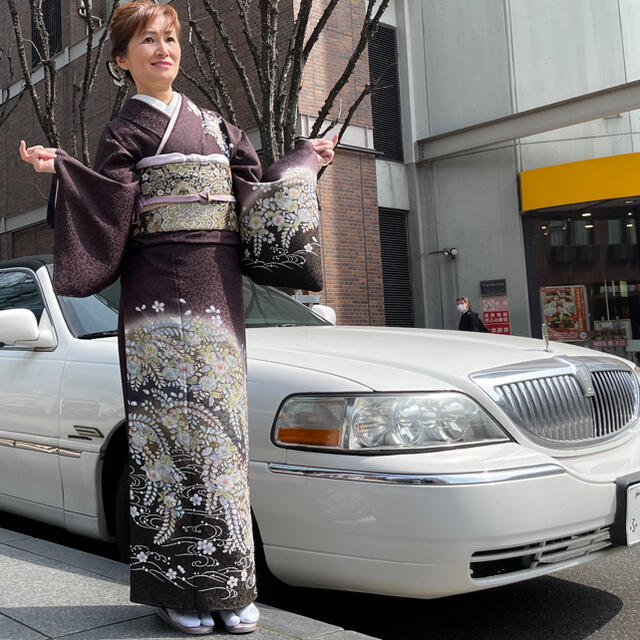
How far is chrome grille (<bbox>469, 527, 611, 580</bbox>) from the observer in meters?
2.54

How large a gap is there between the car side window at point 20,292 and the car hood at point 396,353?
3.93 feet

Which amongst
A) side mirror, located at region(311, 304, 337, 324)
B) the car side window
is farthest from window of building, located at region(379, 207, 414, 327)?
the car side window

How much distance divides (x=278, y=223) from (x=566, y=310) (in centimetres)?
1376

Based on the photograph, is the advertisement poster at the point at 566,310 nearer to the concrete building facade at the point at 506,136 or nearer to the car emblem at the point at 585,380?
the concrete building facade at the point at 506,136

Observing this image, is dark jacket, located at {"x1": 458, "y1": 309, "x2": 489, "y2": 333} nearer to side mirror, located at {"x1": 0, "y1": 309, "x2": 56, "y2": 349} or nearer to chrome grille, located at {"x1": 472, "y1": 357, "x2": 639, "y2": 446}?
chrome grille, located at {"x1": 472, "y1": 357, "x2": 639, "y2": 446}

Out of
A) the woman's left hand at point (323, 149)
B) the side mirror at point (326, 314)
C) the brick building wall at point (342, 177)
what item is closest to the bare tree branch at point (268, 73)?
the side mirror at point (326, 314)

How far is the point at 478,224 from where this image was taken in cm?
1579

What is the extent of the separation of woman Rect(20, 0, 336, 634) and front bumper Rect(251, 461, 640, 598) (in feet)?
0.89

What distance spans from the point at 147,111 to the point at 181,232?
0.41 meters

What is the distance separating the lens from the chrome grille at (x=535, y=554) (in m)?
2.54

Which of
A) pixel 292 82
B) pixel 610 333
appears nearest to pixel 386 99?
pixel 610 333

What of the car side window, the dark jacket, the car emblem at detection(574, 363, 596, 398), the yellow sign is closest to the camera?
the car emblem at detection(574, 363, 596, 398)

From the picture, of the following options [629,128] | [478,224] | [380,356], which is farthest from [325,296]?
[380,356]

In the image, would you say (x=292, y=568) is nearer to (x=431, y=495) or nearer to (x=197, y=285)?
(x=431, y=495)
